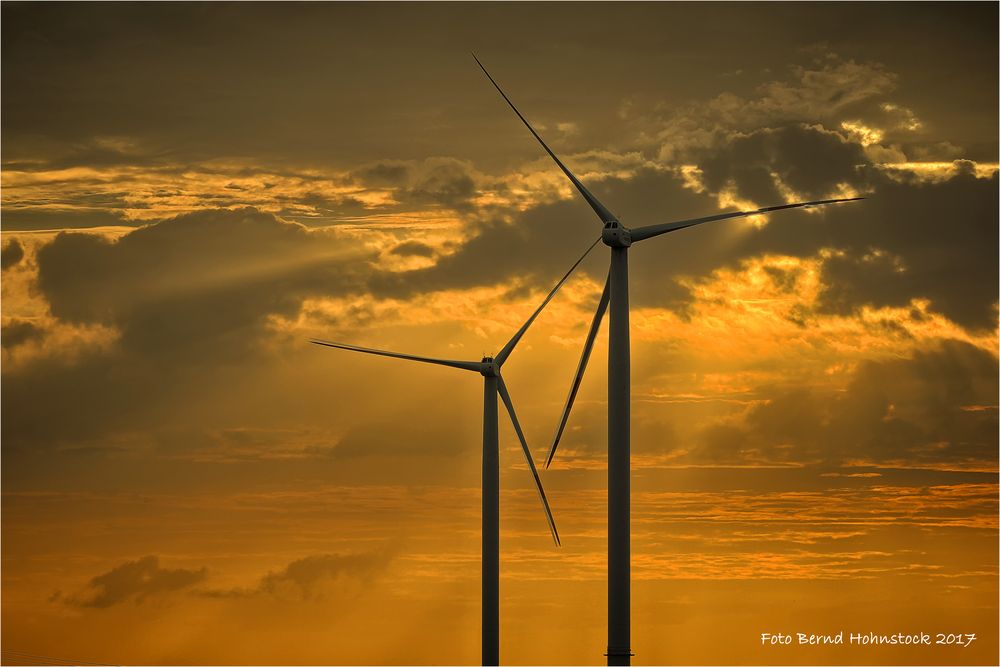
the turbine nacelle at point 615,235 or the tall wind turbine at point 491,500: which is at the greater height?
the turbine nacelle at point 615,235

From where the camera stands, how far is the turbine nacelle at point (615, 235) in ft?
187

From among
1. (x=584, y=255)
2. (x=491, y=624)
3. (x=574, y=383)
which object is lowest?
(x=491, y=624)

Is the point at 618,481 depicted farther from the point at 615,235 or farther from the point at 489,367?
the point at 489,367

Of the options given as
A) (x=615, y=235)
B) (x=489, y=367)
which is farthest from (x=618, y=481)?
Answer: (x=489, y=367)

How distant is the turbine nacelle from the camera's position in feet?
187

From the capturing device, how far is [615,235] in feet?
187

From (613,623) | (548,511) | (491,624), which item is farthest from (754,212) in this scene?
(491,624)

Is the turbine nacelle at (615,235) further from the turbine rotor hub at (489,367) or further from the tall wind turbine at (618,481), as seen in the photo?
the turbine rotor hub at (489,367)

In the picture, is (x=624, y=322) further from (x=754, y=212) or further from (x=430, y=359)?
(x=430, y=359)

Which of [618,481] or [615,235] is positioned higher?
[615,235]

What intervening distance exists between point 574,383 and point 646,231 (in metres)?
8.93

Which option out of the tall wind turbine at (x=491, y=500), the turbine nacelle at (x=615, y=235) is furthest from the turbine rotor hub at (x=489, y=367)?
the turbine nacelle at (x=615, y=235)

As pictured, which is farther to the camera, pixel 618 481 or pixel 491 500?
pixel 491 500

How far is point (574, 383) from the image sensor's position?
213ft
